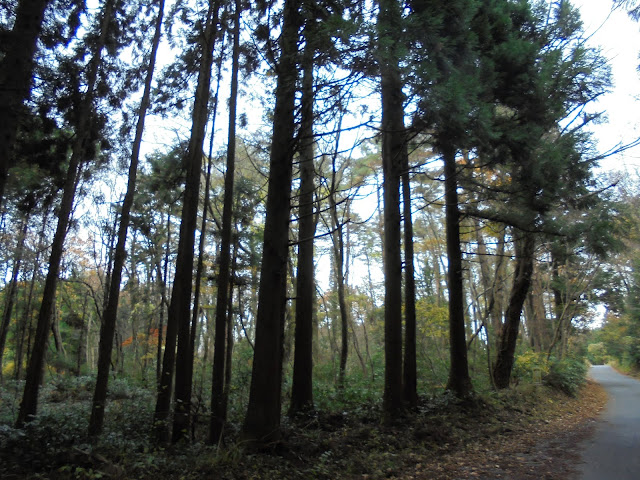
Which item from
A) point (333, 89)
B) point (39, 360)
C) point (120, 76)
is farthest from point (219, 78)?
point (39, 360)

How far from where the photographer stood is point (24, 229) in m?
15.6

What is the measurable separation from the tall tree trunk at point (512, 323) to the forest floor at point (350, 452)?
3.52 metres

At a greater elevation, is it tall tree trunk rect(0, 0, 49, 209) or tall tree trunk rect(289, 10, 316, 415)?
tall tree trunk rect(0, 0, 49, 209)

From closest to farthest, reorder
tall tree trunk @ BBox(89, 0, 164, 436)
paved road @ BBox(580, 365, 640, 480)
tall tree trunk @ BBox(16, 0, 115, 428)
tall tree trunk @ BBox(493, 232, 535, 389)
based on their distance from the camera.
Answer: paved road @ BBox(580, 365, 640, 480) → tall tree trunk @ BBox(89, 0, 164, 436) → tall tree trunk @ BBox(16, 0, 115, 428) → tall tree trunk @ BBox(493, 232, 535, 389)

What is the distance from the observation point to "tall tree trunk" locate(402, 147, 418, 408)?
9.02m

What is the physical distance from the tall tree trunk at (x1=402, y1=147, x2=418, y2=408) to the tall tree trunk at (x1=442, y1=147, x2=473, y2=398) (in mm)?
1006

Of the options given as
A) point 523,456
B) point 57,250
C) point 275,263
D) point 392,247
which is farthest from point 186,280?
point 523,456

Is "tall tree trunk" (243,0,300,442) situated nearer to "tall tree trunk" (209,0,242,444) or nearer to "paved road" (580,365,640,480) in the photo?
"tall tree trunk" (209,0,242,444)

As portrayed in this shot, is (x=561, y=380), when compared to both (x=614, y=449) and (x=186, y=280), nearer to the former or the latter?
(x=614, y=449)

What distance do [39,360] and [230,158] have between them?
237 inches

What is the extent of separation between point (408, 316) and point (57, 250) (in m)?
8.06

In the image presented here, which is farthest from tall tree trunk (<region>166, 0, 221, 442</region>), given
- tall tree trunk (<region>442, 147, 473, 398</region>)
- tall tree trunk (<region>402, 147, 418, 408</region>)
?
tall tree trunk (<region>442, 147, 473, 398</region>)

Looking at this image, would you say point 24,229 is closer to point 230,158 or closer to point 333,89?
point 230,158

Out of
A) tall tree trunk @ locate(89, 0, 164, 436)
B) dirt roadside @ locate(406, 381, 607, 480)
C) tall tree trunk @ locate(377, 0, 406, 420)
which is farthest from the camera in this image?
tall tree trunk @ locate(89, 0, 164, 436)
